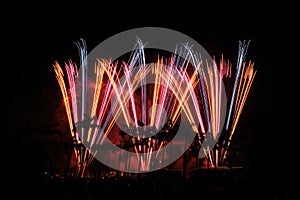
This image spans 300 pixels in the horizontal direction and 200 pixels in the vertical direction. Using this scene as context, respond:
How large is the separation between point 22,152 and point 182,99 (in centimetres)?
956

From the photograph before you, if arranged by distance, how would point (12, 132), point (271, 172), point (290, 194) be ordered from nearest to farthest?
point (290, 194) < point (271, 172) < point (12, 132)

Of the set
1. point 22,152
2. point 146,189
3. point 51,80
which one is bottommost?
point 146,189

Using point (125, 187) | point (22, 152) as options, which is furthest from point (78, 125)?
point (125, 187)

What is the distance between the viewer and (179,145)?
21.1 metres

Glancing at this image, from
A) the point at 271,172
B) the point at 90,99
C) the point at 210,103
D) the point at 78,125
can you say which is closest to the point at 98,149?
the point at 78,125

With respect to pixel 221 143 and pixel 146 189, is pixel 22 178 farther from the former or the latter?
pixel 221 143

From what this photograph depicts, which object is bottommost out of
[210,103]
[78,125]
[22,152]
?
[22,152]

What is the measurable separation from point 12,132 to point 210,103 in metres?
12.2

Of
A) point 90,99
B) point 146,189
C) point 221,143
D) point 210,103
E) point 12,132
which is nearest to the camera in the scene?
point 146,189

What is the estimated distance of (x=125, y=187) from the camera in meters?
11.3

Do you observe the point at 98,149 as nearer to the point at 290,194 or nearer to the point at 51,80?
the point at 51,80

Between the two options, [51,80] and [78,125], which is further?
[51,80]

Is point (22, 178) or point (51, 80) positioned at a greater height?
point (51, 80)

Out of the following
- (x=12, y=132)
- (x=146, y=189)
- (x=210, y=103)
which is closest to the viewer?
(x=146, y=189)
